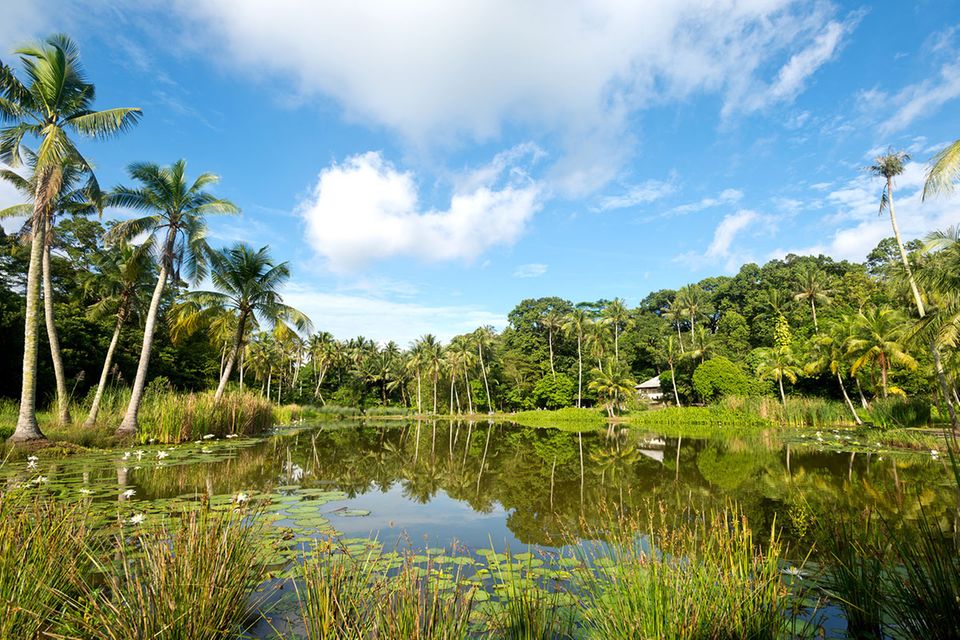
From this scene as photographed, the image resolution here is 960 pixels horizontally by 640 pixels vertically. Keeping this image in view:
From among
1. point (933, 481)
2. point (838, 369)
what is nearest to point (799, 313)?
point (838, 369)

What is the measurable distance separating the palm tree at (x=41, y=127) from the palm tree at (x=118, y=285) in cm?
328

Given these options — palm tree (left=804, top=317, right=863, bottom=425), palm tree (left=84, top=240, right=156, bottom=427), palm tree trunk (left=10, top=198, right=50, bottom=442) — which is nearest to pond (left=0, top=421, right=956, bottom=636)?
palm tree trunk (left=10, top=198, right=50, bottom=442)

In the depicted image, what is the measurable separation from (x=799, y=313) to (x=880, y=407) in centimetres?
2715

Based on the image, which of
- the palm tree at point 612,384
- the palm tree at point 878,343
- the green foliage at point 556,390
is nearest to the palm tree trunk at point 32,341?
the palm tree at point 878,343

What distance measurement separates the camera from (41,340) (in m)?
23.3

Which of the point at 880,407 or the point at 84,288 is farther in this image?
the point at 84,288

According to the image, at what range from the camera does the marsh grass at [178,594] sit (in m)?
2.62

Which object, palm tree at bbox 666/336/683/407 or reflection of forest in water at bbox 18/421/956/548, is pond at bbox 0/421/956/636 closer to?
reflection of forest in water at bbox 18/421/956/548

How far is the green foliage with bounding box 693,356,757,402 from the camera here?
125 ft

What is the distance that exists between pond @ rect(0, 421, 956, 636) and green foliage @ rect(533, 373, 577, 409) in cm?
3282

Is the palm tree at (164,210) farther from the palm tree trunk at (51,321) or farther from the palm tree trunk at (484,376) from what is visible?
the palm tree trunk at (484,376)

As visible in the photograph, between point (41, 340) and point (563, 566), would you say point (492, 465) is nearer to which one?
point (563, 566)

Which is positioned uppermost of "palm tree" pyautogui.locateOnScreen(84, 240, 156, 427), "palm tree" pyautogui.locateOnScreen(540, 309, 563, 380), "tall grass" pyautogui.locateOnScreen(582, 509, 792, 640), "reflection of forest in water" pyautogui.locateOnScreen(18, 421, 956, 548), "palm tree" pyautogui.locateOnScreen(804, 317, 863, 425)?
"palm tree" pyautogui.locateOnScreen(540, 309, 563, 380)

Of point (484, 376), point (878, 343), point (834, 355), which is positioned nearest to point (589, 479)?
point (878, 343)
